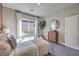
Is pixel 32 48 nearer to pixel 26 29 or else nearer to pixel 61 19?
pixel 26 29

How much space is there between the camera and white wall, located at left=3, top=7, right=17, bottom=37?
71.3 inches

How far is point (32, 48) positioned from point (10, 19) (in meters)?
0.81

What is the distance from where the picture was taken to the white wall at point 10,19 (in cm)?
181

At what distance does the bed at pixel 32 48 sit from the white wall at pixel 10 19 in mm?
349

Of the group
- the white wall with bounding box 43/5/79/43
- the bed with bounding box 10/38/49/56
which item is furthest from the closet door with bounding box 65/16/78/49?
the bed with bounding box 10/38/49/56

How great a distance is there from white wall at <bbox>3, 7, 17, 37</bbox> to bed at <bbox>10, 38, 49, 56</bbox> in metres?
0.35

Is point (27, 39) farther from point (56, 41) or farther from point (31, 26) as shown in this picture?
point (56, 41)

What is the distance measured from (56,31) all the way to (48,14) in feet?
1.55

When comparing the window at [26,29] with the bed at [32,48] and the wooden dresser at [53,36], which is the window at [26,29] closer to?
the bed at [32,48]

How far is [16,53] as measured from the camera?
1587 mm

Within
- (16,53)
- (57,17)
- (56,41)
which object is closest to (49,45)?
(56,41)

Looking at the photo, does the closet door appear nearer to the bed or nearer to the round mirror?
the round mirror

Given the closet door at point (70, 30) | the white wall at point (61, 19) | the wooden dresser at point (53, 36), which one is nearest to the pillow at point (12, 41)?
the white wall at point (61, 19)

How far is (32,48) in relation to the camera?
1.87m
